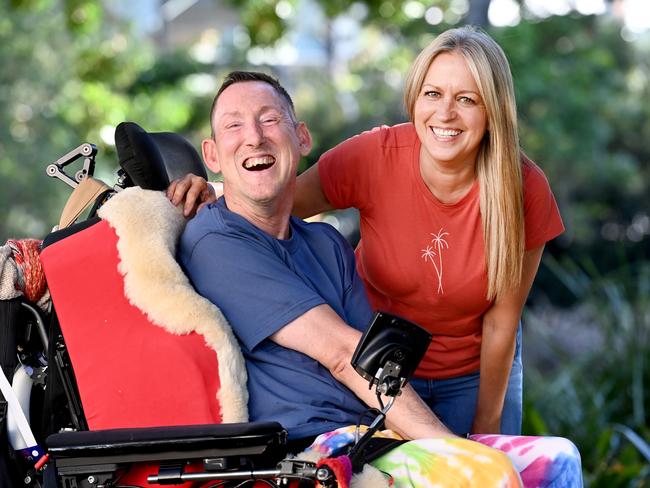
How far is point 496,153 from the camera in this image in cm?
318

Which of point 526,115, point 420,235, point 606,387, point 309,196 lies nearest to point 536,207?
point 420,235

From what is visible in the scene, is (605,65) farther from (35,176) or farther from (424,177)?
(424,177)

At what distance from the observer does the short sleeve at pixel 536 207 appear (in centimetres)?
329

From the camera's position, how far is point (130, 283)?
8.98 ft

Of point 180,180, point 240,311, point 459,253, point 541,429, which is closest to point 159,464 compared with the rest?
point 240,311

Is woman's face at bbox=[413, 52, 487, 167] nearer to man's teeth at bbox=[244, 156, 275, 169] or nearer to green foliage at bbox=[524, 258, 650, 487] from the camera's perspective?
man's teeth at bbox=[244, 156, 275, 169]

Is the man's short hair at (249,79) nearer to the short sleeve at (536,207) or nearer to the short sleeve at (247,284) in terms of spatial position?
the short sleeve at (247,284)

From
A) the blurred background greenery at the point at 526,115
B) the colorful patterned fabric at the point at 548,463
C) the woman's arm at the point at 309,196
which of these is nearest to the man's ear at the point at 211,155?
the woman's arm at the point at 309,196

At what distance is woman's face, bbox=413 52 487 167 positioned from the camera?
3.14 m

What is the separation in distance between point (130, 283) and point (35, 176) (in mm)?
9411

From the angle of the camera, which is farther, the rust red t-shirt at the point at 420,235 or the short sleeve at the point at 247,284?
the rust red t-shirt at the point at 420,235

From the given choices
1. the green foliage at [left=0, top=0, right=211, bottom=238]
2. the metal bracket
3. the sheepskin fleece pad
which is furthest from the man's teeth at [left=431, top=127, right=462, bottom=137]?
the green foliage at [left=0, top=0, right=211, bottom=238]

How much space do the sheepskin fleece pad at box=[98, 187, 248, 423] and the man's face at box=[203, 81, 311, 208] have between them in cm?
27

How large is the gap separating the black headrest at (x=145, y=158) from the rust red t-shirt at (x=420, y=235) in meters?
0.48
